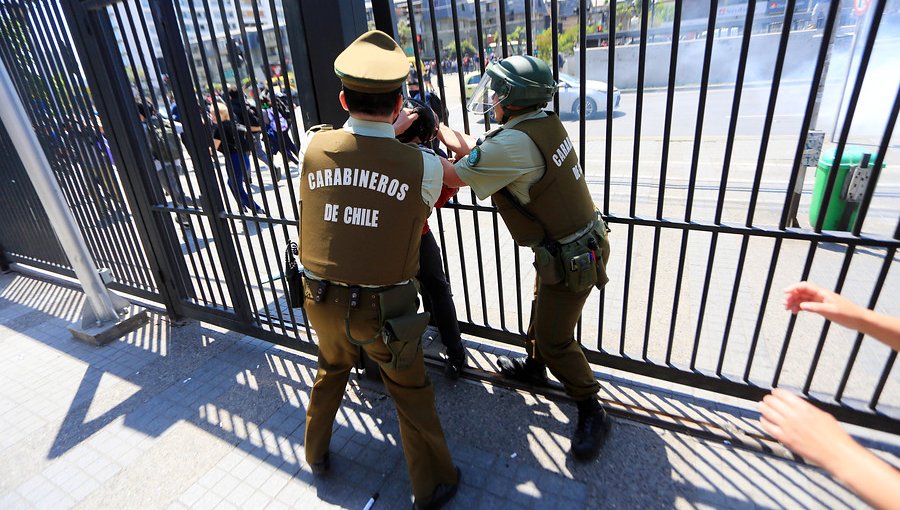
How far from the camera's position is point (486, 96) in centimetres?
251

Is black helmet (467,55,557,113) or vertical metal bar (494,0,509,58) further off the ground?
vertical metal bar (494,0,509,58)

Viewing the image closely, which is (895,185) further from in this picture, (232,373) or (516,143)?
(232,373)

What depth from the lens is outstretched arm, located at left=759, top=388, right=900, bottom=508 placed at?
1099 mm

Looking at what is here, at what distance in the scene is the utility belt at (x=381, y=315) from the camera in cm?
219

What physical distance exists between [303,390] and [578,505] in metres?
2.00

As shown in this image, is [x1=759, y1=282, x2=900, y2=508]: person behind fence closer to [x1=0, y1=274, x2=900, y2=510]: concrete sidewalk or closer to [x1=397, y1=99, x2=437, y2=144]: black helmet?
[x1=0, y1=274, x2=900, y2=510]: concrete sidewalk

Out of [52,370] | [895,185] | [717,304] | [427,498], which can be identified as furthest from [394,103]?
[895,185]

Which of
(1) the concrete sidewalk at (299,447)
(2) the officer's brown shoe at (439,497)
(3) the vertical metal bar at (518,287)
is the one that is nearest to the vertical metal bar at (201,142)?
(1) the concrete sidewalk at (299,447)

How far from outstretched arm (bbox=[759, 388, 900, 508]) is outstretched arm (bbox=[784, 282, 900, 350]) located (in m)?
0.47

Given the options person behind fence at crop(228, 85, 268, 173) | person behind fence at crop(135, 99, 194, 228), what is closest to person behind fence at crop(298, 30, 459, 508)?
person behind fence at crop(228, 85, 268, 173)

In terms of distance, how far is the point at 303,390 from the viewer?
3430 mm

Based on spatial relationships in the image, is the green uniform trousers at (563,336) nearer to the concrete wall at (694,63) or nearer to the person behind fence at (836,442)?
the person behind fence at (836,442)

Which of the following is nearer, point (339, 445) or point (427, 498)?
point (427, 498)

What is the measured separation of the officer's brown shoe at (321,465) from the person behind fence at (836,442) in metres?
2.16
